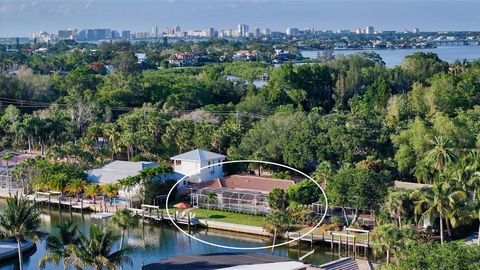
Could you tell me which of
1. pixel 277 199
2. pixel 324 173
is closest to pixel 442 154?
pixel 324 173

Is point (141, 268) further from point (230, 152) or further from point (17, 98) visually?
point (17, 98)

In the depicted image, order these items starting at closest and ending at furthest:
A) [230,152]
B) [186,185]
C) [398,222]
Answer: [398,222], [186,185], [230,152]

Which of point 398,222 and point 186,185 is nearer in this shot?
point 398,222

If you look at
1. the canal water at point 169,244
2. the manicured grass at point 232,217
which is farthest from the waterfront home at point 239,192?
the canal water at point 169,244

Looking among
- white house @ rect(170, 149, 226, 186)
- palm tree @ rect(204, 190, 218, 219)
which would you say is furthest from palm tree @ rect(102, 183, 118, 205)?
palm tree @ rect(204, 190, 218, 219)

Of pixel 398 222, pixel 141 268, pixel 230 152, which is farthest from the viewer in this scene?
pixel 230 152

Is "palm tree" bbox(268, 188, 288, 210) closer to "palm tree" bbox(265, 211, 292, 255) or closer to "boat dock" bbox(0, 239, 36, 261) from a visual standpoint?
"palm tree" bbox(265, 211, 292, 255)

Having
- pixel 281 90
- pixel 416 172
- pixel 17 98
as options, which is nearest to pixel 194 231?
pixel 416 172
